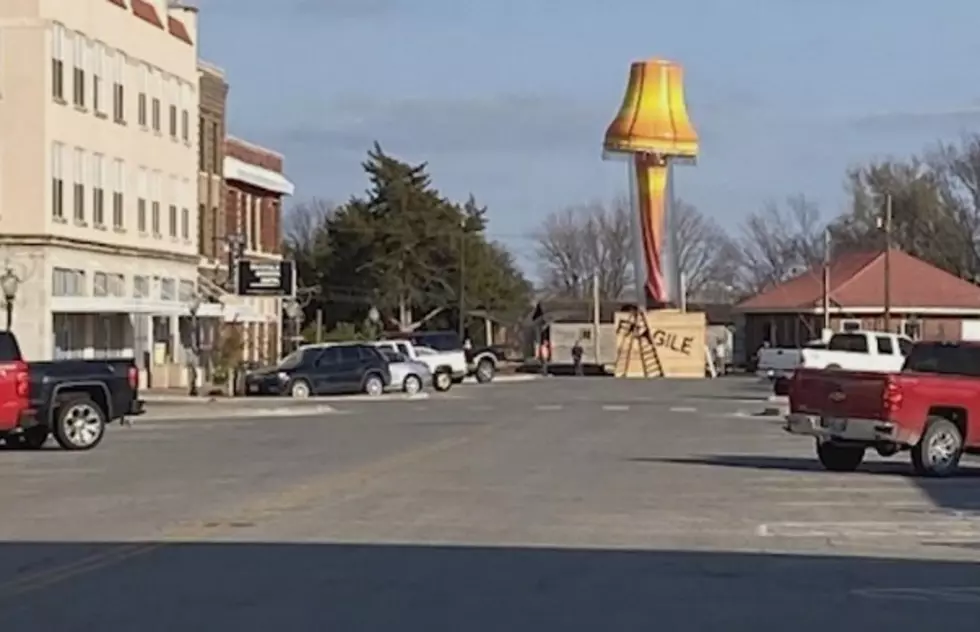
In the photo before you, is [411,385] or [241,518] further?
[411,385]

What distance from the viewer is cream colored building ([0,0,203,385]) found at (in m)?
60.3

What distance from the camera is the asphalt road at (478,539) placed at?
14.0 m

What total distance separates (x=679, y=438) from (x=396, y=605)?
85.7 ft

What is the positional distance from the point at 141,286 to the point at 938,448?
1747 inches

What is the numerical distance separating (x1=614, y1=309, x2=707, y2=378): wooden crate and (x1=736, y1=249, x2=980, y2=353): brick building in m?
6.70

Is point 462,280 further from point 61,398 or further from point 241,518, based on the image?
point 241,518

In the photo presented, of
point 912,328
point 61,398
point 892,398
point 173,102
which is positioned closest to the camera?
point 892,398

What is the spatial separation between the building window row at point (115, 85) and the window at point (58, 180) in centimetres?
148

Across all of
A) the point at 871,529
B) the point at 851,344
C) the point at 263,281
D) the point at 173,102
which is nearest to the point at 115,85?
the point at 173,102

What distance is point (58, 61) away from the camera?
201 ft

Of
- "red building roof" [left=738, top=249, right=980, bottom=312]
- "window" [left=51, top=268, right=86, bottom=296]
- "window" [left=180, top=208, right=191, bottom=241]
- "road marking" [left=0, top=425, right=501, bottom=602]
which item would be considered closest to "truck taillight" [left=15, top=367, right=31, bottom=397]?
"road marking" [left=0, top=425, right=501, bottom=602]

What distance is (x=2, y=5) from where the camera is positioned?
59938 millimetres

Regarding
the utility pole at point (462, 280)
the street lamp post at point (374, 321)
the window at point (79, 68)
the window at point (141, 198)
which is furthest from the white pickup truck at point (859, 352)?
the utility pole at point (462, 280)

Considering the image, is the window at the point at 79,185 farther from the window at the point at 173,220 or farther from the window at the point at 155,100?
the window at the point at 173,220
